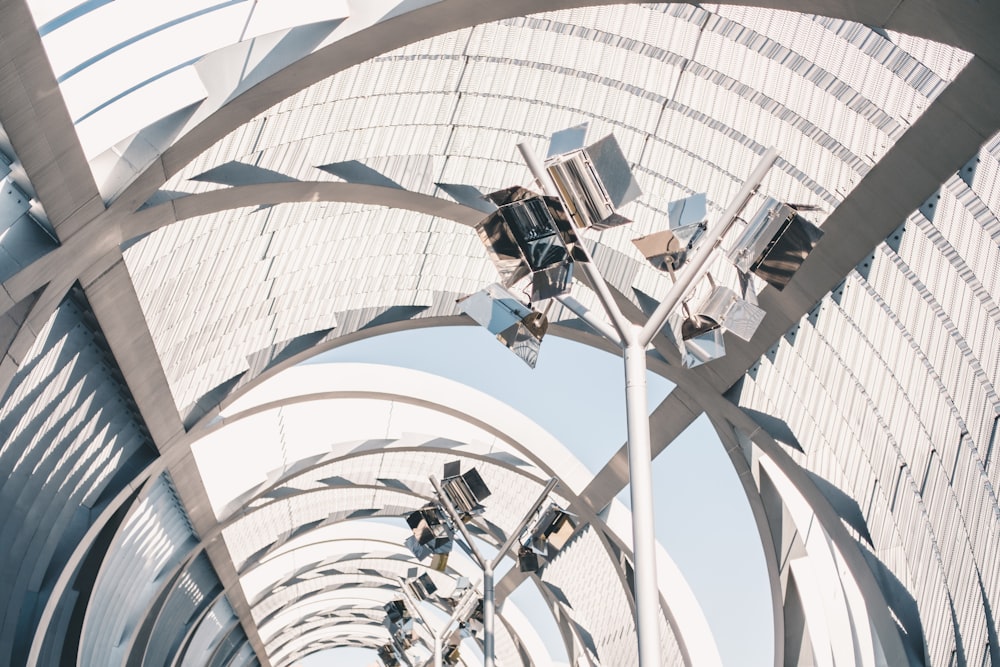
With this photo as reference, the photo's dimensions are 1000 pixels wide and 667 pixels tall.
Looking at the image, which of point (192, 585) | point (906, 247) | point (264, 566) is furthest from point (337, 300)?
point (264, 566)

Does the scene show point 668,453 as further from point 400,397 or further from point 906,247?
point 906,247

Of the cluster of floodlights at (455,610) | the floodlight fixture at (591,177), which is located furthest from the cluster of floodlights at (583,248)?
the cluster of floodlights at (455,610)

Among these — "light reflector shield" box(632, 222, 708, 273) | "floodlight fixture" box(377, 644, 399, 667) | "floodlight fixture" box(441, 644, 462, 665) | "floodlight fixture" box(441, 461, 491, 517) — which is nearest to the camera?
"light reflector shield" box(632, 222, 708, 273)

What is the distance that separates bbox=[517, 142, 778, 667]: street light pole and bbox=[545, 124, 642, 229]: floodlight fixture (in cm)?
12

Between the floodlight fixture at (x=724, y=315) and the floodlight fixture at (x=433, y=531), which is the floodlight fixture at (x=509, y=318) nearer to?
the floodlight fixture at (x=724, y=315)

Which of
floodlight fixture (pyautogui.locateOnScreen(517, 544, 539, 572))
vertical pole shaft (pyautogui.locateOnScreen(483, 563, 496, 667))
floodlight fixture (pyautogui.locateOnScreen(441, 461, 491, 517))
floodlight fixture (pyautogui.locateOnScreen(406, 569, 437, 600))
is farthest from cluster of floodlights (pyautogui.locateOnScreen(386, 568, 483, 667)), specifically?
floodlight fixture (pyautogui.locateOnScreen(517, 544, 539, 572))

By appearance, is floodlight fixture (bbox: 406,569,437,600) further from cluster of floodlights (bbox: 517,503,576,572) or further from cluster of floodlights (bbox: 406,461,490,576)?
cluster of floodlights (bbox: 517,503,576,572)

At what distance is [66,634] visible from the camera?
2100 centimetres

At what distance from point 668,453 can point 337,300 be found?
8.67 m

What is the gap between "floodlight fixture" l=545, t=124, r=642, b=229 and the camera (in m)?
7.11

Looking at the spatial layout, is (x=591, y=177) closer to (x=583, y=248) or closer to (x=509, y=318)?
(x=583, y=248)

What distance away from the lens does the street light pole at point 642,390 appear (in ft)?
21.2

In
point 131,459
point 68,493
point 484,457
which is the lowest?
point 68,493

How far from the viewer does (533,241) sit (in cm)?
722
